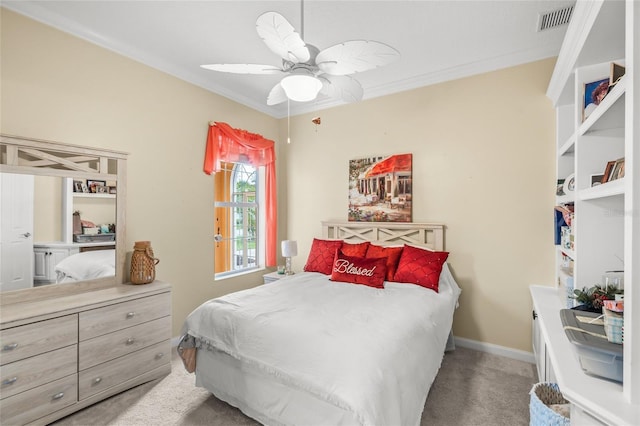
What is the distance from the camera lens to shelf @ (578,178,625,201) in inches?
45.3

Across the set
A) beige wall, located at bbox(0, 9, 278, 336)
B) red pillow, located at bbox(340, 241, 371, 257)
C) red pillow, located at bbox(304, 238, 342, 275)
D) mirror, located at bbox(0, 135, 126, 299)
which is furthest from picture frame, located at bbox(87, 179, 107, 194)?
red pillow, located at bbox(340, 241, 371, 257)

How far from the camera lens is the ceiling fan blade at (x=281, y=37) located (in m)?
1.43

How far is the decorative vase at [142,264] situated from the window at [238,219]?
113 centimetres

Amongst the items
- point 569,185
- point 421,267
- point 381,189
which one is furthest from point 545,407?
point 381,189

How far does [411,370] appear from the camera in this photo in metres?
1.61

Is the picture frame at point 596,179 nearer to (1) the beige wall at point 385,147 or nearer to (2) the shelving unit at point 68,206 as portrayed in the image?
(1) the beige wall at point 385,147

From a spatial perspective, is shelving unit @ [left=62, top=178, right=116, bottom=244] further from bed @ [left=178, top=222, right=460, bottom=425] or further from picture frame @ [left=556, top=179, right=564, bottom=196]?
picture frame @ [left=556, top=179, right=564, bottom=196]

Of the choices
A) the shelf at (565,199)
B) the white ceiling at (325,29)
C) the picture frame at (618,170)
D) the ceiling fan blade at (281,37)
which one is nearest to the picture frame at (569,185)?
the shelf at (565,199)

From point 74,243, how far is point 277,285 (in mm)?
1616

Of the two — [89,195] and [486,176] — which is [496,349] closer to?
[486,176]

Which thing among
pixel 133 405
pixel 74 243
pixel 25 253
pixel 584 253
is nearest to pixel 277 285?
pixel 133 405

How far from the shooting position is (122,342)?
2.21 meters

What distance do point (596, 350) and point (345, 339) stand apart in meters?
1.02

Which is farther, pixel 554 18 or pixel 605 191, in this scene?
pixel 554 18
